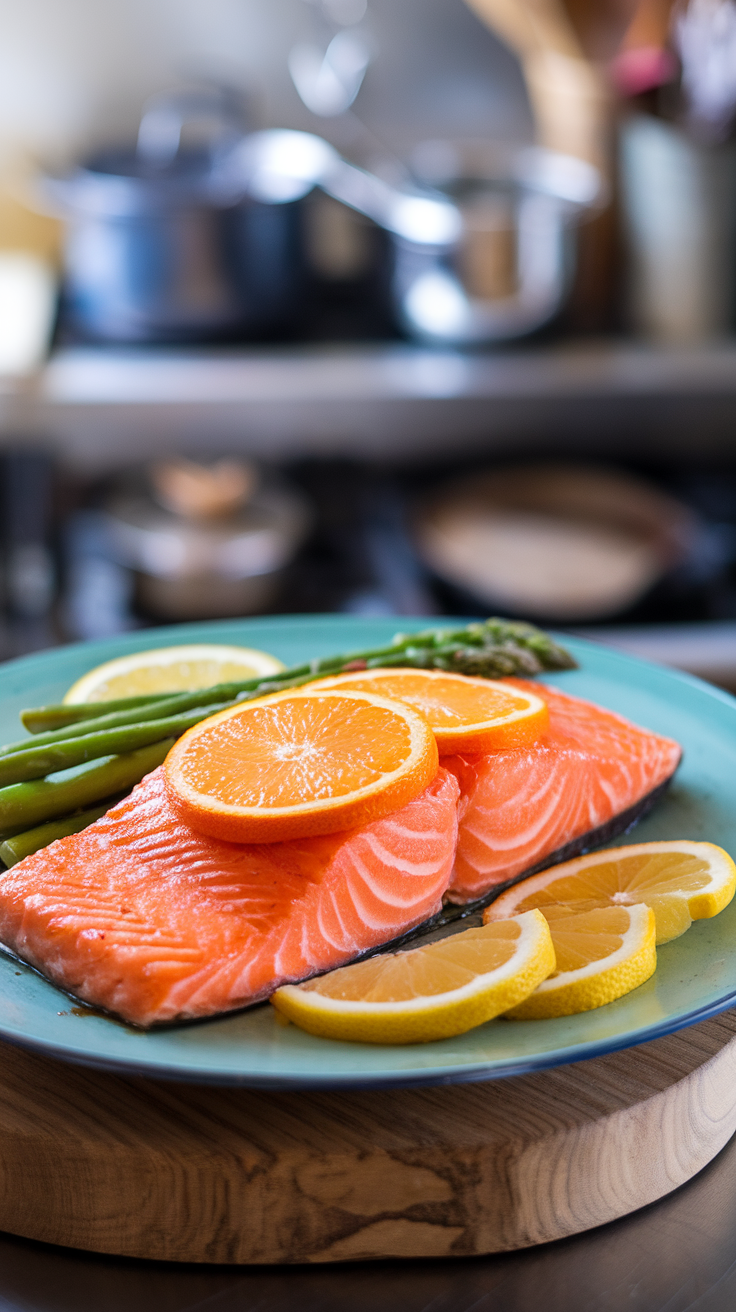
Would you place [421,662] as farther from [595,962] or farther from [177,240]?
[177,240]

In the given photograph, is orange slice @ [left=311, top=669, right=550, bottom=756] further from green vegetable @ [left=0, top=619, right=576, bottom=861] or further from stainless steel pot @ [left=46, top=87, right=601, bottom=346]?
stainless steel pot @ [left=46, top=87, right=601, bottom=346]

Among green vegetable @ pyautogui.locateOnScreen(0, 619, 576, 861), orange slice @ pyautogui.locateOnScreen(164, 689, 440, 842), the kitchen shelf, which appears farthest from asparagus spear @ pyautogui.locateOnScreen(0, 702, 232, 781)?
the kitchen shelf

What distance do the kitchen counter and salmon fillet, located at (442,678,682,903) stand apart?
0.37 meters

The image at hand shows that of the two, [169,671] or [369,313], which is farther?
[369,313]

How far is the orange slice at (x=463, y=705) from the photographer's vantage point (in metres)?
1.35

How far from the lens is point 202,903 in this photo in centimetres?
118

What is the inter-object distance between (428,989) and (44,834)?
1.60 ft

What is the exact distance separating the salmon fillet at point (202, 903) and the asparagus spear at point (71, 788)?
2.8 inches

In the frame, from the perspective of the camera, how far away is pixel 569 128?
3223mm

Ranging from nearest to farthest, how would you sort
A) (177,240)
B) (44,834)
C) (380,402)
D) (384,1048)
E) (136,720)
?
1. (384,1048)
2. (44,834)
3. (136,720)
4. (177,240)
5. (380,402)

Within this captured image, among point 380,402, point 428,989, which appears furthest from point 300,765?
point 380,402

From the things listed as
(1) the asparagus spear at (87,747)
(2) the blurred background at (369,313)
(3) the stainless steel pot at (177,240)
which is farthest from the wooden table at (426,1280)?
(3) the stainless steel pot at (177,240)

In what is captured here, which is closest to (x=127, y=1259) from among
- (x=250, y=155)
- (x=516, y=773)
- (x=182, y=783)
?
(x=182, y=783)

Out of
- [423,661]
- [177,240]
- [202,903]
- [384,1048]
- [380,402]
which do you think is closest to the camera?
[384,1048]
